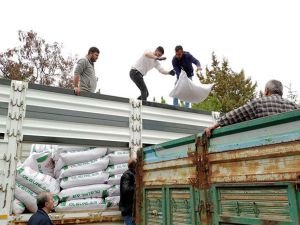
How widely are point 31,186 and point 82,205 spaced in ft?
2.14

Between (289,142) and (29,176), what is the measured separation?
9.91 ft

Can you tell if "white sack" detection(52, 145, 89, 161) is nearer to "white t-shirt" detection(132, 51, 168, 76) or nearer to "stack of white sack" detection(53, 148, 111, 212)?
"stack of white sack" detection(53, 148, 111, 212)

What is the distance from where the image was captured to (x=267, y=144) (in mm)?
1927

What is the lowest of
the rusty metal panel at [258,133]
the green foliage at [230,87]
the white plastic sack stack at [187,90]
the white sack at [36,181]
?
the white sack at [36,181]

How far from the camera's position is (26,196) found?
347 cm

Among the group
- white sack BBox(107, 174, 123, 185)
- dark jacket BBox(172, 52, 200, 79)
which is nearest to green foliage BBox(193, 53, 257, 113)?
dark jacket BBox(172, 52, 200, 79)

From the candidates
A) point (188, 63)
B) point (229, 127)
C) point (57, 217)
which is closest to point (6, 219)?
point (57, 217)

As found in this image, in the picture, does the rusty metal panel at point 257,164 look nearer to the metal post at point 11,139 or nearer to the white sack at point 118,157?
the white sack at point 118,157

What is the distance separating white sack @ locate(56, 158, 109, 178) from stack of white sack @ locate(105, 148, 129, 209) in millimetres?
128

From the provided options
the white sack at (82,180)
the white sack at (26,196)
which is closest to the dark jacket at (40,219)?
the white sack at (26,196)

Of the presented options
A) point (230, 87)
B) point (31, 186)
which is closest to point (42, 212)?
point (31, 186)

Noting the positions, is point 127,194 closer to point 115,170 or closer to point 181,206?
point 115,170

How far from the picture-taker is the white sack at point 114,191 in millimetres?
3938

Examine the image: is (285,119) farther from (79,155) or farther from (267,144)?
(79,155)
